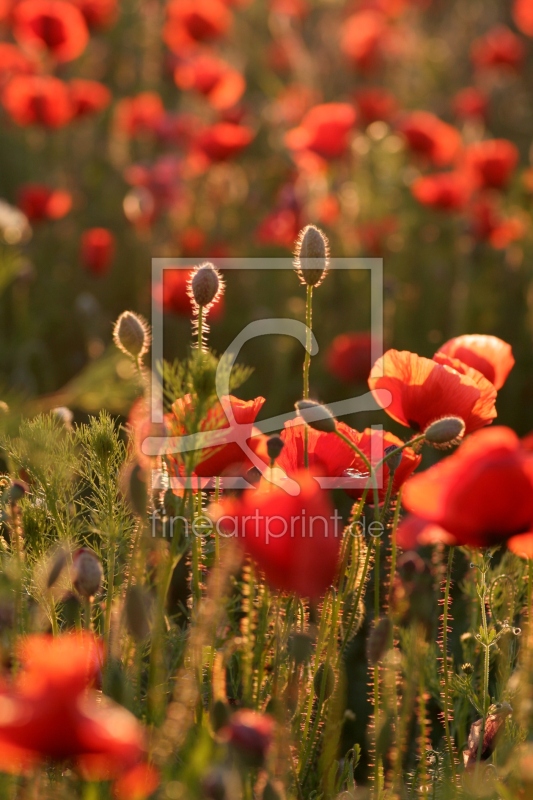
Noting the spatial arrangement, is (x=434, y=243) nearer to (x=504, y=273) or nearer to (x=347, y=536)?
(x=504, y=273)

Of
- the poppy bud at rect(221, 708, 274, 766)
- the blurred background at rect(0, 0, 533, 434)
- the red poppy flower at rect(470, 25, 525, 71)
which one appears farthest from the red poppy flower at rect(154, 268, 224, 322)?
the red poppy flower at rect(470, 25, 525, 71)

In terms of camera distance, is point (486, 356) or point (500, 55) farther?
point (500, 55)

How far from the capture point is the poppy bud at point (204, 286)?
1071 millimetres

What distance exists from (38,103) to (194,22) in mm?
927

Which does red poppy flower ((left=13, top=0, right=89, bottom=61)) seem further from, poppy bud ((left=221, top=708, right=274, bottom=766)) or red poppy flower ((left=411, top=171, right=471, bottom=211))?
poppy bud ((left=221, top=708, right=274, bottom=766))

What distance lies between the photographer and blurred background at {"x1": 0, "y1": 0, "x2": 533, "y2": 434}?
277cm

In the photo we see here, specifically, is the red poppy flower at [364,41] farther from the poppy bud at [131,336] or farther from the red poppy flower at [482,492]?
the red poppy flower at [482,492]

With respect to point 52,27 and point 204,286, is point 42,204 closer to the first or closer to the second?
point 52,27

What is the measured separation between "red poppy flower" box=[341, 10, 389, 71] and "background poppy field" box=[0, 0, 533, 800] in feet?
0.13

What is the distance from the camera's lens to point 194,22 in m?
3.66

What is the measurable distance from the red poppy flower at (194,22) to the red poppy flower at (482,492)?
3.20 meters

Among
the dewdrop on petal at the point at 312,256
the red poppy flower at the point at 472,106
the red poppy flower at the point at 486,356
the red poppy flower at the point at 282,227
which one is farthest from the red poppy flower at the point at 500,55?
the dewdrop on petal at the point at 312,256

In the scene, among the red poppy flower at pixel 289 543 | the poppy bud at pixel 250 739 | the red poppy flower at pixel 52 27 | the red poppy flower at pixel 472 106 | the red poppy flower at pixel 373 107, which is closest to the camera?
the poppy bud at pixel 250 739

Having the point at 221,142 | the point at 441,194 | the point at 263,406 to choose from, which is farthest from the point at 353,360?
the point at 221,142
